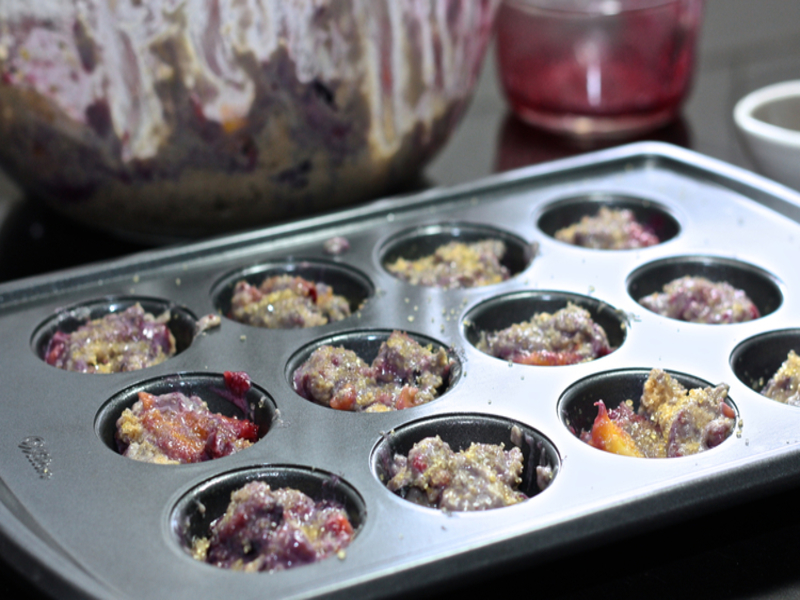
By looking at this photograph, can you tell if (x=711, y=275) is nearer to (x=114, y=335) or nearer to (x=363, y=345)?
(x=363, y=345)

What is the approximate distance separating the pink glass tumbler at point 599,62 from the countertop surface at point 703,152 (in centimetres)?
10

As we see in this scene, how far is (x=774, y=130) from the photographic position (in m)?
2.14

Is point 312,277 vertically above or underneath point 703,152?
above

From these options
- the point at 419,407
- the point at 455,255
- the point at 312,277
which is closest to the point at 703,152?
the point at 455,255

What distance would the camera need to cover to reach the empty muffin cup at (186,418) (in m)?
1.38

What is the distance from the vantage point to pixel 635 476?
121 centimetres

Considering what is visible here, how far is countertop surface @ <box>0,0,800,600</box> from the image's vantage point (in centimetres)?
118

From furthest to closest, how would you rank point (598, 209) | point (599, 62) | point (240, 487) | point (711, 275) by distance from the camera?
point (599, 62)
point (598, 209)
point (711, 275)
point (240, 487)

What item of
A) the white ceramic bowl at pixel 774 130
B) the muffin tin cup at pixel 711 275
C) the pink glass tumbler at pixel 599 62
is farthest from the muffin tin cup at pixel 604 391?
the pink glass tumbler at pixel 599 62

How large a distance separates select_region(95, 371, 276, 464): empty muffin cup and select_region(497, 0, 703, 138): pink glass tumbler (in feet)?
4.82

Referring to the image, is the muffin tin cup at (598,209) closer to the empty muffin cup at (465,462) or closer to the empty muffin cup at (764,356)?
the empty muffin cup at (764,356)

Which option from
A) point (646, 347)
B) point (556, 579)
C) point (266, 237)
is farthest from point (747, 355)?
point (266, 237)

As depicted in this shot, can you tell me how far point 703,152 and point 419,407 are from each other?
1.56 metres

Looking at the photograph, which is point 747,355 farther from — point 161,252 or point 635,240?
point 161,252
